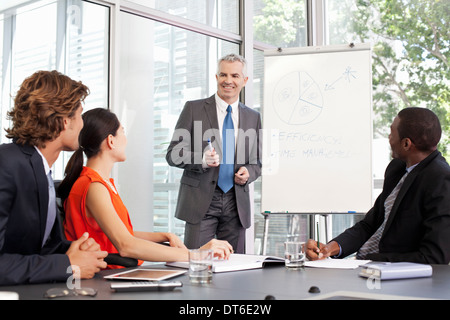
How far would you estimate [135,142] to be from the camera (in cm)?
392

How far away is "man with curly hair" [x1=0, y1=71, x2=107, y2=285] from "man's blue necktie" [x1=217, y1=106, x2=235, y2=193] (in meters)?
1.72

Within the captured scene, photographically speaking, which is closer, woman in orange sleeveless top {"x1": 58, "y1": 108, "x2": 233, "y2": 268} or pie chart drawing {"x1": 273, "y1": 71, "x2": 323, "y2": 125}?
woman in orange sleeveless top {"x1": 58, "y1": 108, "x2": 233, "y2": 268}

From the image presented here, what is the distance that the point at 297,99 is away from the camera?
13.3 feet

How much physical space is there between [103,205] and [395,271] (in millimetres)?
1042

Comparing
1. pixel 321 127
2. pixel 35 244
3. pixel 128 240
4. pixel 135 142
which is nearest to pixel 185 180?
pixel 135 142

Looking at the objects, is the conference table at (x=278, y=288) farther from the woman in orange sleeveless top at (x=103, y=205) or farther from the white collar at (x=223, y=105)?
the white collar at (x=223, y=105)

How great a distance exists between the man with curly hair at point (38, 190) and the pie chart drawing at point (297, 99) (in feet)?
8.02

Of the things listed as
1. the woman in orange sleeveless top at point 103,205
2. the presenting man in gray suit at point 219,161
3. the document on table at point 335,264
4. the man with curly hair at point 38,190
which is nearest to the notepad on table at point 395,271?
the document on table at point 335,264

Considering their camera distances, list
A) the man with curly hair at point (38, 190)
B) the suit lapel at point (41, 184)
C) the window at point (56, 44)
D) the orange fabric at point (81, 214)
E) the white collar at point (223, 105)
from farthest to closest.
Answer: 1. the white collar at point (223, 105)
2. the window at point (56, 44)
3. the orange fabric at point (81, 214)
4. the suit lapel at point (41, 184)
5. the man with curly hair at point (38, 190)

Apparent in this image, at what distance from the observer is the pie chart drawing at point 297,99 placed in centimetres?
400

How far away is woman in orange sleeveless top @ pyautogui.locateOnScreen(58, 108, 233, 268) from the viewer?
1822 mm

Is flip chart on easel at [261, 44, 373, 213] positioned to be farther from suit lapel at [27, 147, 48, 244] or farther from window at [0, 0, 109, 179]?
suit lapel at [27, 147, 48, 244]

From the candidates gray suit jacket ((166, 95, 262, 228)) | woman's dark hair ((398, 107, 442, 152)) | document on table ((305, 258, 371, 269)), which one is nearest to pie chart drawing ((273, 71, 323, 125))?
gray suit jacket ((166, 95, 262, 228))

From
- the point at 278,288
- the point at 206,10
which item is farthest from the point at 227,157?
the point at 278,288
